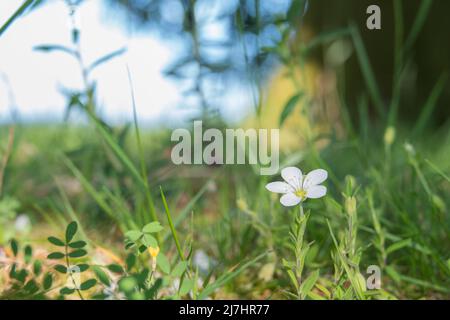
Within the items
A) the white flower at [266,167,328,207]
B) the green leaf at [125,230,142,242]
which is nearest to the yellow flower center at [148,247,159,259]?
the green leaf at [125,230,142,242]

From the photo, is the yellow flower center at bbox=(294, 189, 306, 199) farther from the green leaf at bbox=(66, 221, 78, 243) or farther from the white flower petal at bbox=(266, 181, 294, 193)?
the green leaf at bbox=(66, 221, 78, 243)

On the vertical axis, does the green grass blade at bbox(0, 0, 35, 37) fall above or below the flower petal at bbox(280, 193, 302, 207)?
above

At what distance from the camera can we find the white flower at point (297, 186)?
0.57m

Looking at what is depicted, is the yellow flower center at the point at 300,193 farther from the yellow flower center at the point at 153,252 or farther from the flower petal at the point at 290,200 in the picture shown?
the yellow flower center at the point at 153,252

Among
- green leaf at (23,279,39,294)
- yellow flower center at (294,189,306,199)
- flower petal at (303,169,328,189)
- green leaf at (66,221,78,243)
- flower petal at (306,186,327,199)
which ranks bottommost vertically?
green leaf at (23,279,39,294)

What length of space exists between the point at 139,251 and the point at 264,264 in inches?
12.3

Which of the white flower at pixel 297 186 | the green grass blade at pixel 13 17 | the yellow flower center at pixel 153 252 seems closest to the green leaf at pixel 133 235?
the yellow flower center at pixel 153 252

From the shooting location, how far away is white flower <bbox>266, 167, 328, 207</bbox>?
57 centimetres

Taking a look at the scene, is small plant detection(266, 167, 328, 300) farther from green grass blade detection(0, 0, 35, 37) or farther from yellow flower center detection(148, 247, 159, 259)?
green grass blade detection(0, 0, 35, 37)

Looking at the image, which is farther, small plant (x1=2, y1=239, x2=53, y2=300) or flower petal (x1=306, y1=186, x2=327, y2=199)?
small plant (x1=2, y1=239, x2=53, y2=300)

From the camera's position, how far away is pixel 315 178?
582 millimetres

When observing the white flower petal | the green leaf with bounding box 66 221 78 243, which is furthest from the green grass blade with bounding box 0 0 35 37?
the white flower petal
